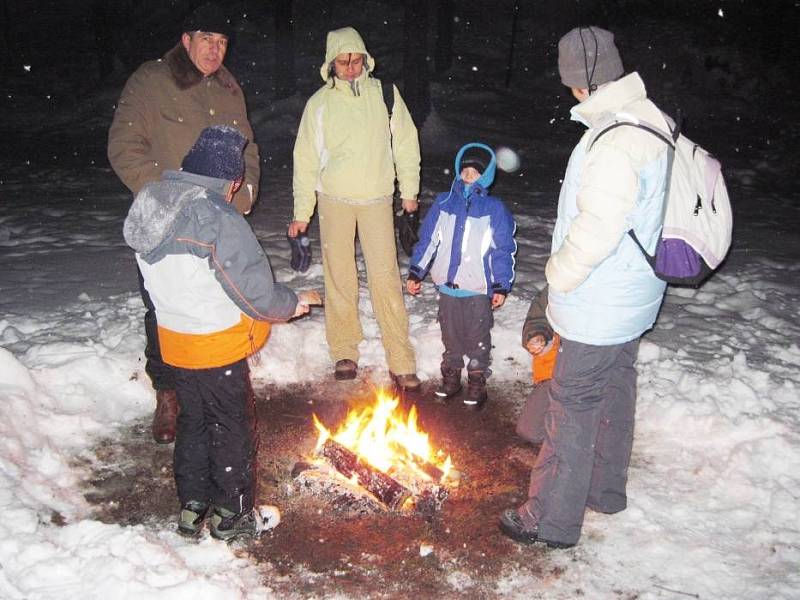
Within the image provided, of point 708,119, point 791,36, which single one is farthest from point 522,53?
point 791,36

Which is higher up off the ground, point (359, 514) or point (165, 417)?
point (165, 417)

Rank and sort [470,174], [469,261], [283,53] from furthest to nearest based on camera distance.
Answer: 1. [283,53]
2. [469,261]
3. [470,174]

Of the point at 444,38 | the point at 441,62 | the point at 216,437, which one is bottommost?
the point at 216,437

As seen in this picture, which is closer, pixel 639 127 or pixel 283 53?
pixel 639 127

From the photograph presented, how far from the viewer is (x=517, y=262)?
324 inches

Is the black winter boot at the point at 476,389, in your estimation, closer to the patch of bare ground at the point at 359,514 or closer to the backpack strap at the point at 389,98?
the patch of bare ground at the point at 359,514

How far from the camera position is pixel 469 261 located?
4953 mm

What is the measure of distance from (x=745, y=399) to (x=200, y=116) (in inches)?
171

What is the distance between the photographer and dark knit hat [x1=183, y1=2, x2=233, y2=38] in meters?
4.32

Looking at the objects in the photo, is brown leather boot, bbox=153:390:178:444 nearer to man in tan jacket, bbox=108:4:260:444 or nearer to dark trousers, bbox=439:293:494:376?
man in tan jacket, bbox=108:4:260:444

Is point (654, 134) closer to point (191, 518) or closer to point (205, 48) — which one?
point (205, 48)

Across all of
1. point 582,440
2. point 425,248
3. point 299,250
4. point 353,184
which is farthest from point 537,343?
point 299,250

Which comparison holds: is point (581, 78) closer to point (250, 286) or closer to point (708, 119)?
point (250, 286)

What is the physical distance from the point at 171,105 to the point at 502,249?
7.96ft
